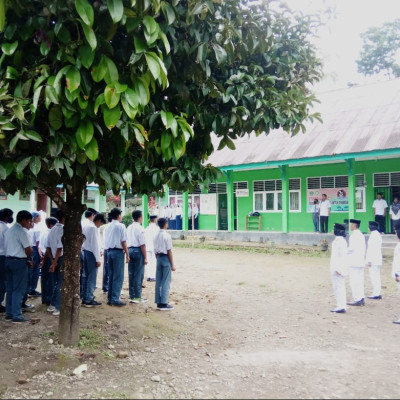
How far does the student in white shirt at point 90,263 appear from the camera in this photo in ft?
23.8

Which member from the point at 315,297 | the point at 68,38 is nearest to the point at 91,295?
the point at 315,297

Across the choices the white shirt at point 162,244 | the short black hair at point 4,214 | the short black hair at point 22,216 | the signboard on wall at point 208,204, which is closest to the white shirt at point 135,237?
the white shirt at point 162,244

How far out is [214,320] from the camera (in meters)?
6.85

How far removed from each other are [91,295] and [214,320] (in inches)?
81.7

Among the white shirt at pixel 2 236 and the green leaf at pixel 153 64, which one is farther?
the white shirt at pixel 2 236

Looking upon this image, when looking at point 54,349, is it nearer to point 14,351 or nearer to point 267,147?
point 14,351

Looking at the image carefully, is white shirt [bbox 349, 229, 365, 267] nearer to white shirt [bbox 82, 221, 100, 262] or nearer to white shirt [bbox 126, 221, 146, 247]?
white shirt [bbox 126, 221, 146, 247]

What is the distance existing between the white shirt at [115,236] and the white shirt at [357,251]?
4071 mm

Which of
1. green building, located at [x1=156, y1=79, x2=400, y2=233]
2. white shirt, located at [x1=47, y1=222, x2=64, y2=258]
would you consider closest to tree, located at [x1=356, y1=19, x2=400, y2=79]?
green building, located at [x1=156, y1=79, x2=400, y2=233]

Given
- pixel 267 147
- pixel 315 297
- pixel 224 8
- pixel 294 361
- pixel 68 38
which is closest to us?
pixel 68 38

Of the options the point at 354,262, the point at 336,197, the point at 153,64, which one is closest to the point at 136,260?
the point at 354,262

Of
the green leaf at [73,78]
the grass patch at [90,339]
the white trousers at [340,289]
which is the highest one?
the green leaf at [73,78]

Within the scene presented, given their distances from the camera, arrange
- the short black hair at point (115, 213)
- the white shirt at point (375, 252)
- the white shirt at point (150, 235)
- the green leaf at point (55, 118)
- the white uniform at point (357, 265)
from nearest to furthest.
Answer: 1. the green leaf at point (55, 118)
2. the short black hair at point (115, 213)
3. the white uniform at point (357, 265)
4. the white shirt at point (375, 252)
5. the white shirt at point (150, 235)

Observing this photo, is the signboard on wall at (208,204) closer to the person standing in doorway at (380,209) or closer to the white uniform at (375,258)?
the person standing in doorway at (380,209)
